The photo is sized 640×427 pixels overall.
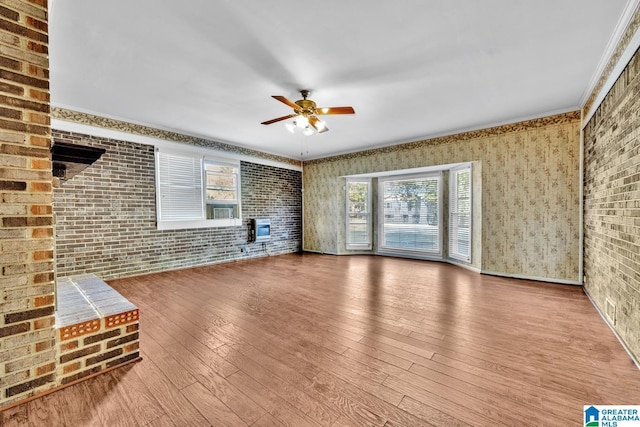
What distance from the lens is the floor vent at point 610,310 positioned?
2438 millimetres

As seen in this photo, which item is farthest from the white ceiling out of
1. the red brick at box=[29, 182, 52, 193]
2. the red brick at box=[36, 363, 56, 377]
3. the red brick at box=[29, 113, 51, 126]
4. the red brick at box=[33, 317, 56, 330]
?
the red brick at box=[36, 363, 56, 377]

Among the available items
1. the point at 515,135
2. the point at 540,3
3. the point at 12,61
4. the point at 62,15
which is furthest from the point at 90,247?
the point at 515,135

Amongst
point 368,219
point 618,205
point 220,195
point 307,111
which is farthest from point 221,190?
point 618,205

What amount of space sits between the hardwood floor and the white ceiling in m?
2.63

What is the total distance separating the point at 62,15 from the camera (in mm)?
2064

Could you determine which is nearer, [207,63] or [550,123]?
[207,63]

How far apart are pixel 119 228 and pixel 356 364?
4.40m

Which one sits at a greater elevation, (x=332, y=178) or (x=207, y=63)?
(x=207, y=63)

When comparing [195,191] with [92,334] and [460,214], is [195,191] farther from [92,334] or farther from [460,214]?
[460,214]

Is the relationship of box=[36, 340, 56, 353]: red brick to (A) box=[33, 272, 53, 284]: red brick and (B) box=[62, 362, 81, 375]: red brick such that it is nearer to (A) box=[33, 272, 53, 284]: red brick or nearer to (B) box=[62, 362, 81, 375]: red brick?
(B) box=[62, 362, 81, 375]: red brick

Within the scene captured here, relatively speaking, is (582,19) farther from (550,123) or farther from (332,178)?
(332,178)

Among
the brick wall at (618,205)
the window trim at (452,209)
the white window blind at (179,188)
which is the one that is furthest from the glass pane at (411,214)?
the white window blind at (179,188)

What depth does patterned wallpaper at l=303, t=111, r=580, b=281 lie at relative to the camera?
13.1 ft

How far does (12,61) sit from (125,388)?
1.98 metres
